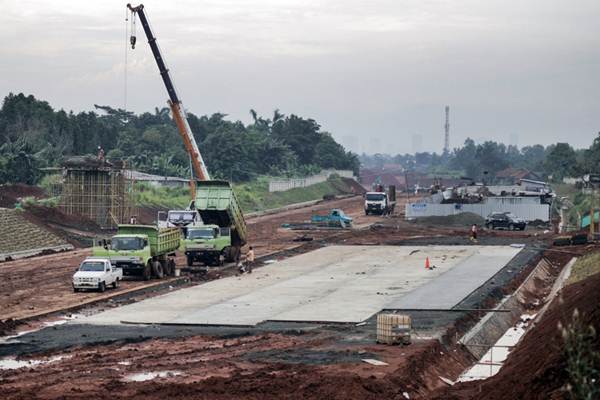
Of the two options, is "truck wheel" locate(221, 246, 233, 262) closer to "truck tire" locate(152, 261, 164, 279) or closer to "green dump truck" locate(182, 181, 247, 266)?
"green dump truck" locate(182, 181, 247, 266)

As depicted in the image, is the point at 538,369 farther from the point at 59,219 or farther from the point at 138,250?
the point at 59,219

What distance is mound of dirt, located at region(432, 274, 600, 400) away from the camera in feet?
66.2

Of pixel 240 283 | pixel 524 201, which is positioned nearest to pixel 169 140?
pixel 524 201

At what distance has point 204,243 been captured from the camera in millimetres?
57500

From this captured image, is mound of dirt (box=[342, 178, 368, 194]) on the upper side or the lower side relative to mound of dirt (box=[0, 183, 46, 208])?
lower

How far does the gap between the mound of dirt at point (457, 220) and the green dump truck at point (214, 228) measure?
125 feet

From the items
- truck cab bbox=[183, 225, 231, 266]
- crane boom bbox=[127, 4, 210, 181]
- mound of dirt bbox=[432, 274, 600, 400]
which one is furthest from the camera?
crane boom bbox=[127, 4, 210, 181]

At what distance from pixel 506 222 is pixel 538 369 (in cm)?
6833

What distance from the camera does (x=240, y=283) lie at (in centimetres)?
5025

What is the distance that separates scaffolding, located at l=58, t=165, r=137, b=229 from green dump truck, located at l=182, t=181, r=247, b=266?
22.3 metres

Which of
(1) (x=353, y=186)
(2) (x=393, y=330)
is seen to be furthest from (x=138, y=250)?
(1) (x=353, y=186)

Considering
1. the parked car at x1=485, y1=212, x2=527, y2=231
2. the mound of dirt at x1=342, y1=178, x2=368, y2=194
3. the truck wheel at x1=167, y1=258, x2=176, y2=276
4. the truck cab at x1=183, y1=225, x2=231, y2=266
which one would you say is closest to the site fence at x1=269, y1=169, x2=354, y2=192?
the mound of dirt at x1=342, y1=178, x2=368, y2=194

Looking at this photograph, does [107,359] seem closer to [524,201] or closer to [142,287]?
[142,287]

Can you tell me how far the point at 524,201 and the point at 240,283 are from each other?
2101 inches
